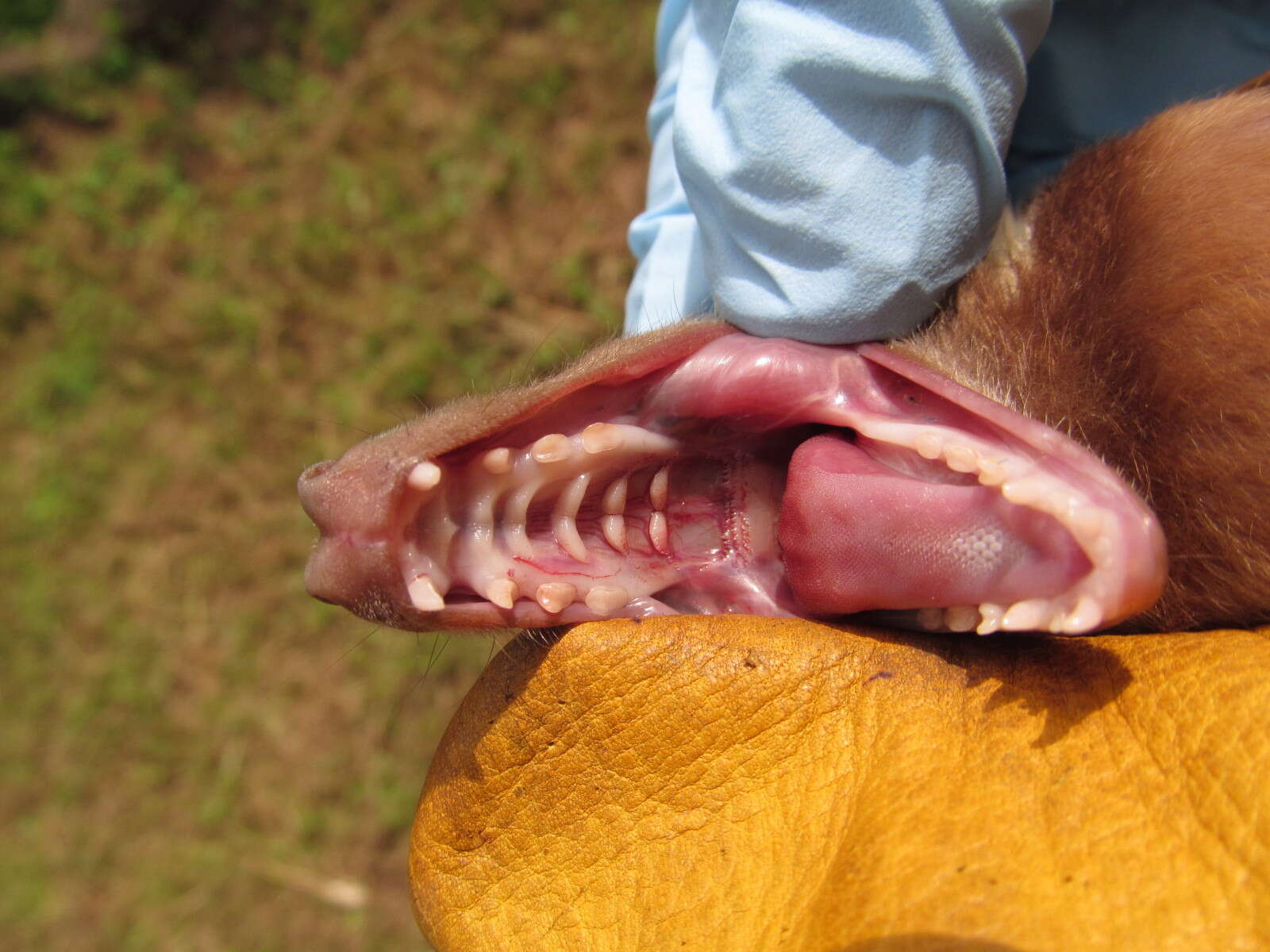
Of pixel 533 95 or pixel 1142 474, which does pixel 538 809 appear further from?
pixel 533 95

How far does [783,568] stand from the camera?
144 cm

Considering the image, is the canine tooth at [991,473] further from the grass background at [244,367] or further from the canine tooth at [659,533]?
the grass background at [244,367]

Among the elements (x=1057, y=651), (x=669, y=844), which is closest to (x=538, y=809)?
(x=669, y=844)

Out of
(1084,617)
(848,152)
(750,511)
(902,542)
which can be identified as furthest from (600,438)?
(1084,617)

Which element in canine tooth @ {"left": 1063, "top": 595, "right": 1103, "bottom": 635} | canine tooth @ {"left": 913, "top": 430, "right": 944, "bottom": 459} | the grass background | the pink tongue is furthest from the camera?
the grass background

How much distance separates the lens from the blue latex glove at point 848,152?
1.26 meters

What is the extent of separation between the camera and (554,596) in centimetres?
125

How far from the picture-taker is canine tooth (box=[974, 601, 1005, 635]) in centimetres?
110

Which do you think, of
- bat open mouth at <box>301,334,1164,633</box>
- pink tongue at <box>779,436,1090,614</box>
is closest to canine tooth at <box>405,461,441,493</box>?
bat open mouth at <box>301,334,1164,633</box>

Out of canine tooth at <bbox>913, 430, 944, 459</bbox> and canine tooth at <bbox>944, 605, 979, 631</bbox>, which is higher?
canine tooth at <bbox>913, 430, 944, 459</bbox>

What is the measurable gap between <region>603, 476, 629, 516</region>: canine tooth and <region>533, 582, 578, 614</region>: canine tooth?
0.18 meters

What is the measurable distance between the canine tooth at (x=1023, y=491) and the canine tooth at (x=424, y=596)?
0.72 metres

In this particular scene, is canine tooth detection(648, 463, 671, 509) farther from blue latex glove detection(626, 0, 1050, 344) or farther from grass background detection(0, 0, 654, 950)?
grass background detection(0, 0, 654, 950)

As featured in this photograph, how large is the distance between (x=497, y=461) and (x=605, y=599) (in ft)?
0.80
